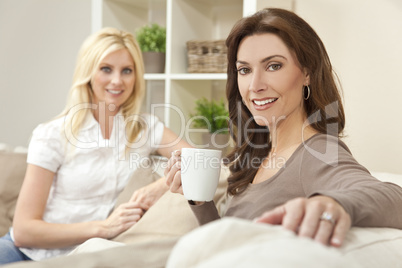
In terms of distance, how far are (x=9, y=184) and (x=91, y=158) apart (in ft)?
1.29

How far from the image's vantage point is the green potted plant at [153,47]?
241cm

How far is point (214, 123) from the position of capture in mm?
2197

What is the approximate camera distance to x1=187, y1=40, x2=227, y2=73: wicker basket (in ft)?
7.06

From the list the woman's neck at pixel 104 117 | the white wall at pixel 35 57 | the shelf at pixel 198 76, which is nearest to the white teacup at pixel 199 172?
the woman's neck at pixel 104 117

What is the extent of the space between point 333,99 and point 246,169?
359 mm

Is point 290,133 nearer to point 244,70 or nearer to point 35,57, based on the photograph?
point 244,70

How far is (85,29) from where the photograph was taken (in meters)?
2.97

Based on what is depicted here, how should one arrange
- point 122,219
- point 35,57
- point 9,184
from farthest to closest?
point 35,57 → point 9,184 → point 122,219

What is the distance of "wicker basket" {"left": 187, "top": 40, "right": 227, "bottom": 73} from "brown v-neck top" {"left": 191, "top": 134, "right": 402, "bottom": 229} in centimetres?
100

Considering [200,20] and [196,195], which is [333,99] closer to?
[196,195]

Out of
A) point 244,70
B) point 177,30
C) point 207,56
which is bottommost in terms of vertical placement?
point 244,70

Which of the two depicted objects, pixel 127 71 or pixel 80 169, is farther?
pixel 127 71

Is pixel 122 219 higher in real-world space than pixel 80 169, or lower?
lower

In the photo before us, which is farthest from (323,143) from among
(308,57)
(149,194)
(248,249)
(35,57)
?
(35,57)
